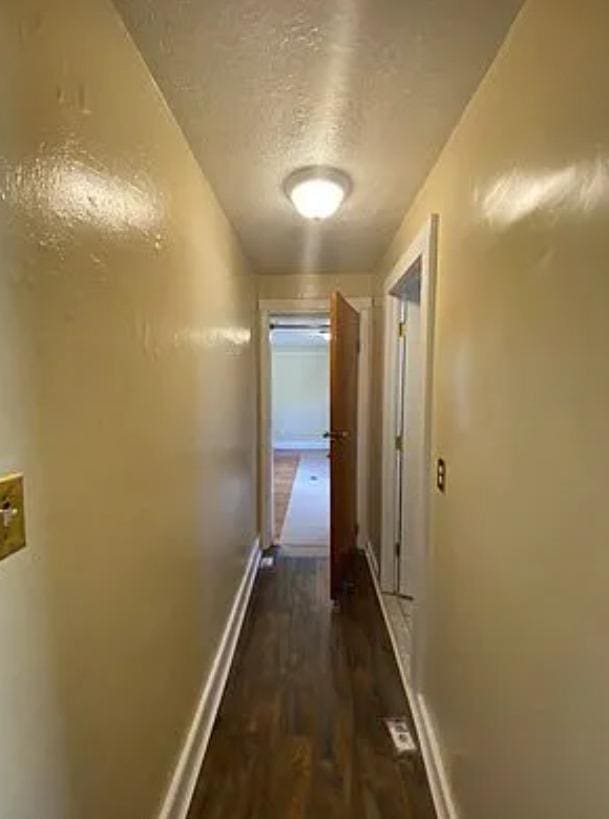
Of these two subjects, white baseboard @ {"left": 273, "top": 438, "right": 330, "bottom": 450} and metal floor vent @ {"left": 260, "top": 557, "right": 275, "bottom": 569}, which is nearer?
metal floor vent @ {"left": 260, "top": 557, "right": 275, "bottom": 569}

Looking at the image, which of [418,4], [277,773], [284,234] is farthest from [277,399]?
[418,4]

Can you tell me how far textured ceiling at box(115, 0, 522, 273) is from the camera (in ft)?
3.58

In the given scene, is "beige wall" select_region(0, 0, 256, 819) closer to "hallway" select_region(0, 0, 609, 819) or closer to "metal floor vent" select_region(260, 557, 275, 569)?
"hallway" select_region(0, 0, 609, 819)

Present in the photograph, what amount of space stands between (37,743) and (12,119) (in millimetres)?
941

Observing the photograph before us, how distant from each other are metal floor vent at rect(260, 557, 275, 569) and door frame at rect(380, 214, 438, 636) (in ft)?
2.91

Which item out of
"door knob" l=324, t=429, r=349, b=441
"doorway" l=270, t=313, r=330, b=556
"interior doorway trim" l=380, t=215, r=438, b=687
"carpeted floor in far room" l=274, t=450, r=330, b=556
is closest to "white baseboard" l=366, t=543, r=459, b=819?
"interior doorway trim" l=380, t=215, r=438, b=687

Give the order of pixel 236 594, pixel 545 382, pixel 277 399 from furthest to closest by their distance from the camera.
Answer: pixel 277 399 → pixel 236 594 → pixel 545 382

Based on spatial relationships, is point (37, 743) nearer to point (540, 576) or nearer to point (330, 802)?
point (540, 576)

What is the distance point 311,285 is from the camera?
3770 millimetres

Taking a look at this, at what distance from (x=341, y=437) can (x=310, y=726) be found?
1595 millimetres

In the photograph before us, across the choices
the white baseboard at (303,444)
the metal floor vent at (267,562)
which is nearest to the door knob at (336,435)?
the metal floor vent at (267,562)

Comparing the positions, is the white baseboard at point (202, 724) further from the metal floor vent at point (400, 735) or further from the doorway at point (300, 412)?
the doorway at point (300, 412)

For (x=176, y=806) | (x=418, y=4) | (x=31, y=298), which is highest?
(x=418, y=4)

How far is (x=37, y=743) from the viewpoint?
0.78 m
